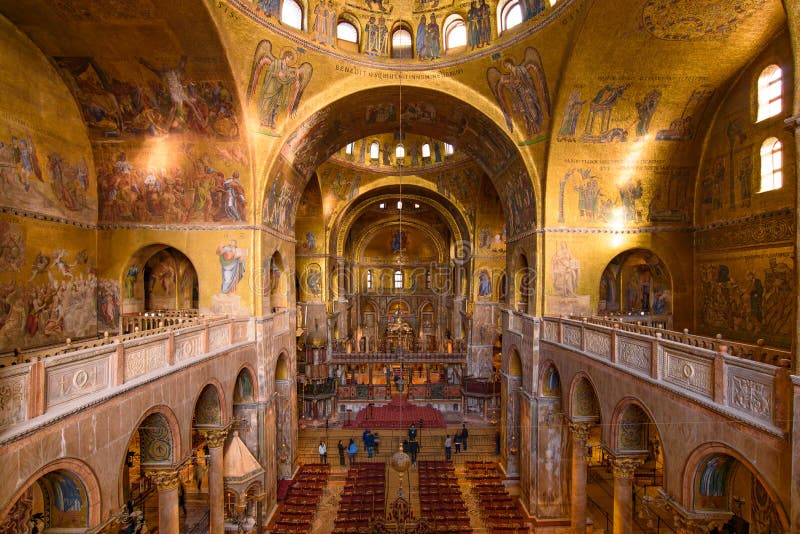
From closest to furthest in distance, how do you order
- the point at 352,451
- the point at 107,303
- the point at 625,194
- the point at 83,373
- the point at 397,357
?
the point at 83,373
the point at 107,303
the point at 625,194
the point at 352,451
the point at 397,357

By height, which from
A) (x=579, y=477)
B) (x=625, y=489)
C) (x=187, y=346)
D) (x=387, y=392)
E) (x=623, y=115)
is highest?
(x=623, y=115)

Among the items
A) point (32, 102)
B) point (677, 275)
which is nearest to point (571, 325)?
point (677, 275)

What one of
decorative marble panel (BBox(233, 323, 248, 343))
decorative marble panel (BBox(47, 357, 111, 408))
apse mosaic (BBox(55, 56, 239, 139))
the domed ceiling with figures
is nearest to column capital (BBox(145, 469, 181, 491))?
decorative marble panel (BBox(47, 357, 111, 408))

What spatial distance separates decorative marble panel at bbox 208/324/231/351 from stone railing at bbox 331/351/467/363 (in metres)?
16.8

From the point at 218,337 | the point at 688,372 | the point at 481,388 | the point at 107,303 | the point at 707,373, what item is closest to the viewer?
the point at 707,373

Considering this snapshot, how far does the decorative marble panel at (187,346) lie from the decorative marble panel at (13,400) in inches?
163

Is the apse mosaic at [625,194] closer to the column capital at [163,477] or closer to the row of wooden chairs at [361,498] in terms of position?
the row of wooden chairs at [361,498]

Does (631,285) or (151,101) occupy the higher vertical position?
(151,101)

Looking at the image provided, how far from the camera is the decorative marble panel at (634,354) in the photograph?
9117mm

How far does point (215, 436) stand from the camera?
41.3 feet

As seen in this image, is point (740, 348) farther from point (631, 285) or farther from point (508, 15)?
point (631, 285)

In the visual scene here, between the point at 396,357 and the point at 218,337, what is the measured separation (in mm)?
17942

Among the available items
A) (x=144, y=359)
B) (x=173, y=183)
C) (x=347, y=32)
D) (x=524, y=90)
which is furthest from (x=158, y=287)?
(x=524, y=90)

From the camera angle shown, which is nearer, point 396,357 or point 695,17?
point 695,17
